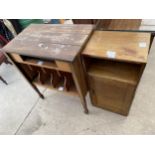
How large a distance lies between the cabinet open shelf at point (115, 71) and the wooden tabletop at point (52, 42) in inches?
9.9

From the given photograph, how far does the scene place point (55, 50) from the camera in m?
0.96

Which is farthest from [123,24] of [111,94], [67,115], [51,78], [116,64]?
[67,115]

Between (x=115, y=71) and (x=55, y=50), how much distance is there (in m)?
0.50

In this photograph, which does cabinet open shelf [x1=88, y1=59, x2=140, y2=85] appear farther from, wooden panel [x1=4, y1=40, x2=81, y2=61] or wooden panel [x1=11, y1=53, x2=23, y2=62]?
wooden panel [x1=11, y1=53, x2=23, y2=62]

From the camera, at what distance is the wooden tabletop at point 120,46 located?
85 centimetres

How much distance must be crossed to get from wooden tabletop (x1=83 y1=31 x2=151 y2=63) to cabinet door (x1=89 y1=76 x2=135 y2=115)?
0.76 ft

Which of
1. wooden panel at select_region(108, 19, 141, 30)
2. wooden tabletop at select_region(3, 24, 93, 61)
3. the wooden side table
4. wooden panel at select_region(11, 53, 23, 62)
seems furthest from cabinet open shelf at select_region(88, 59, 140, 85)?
wooden panel at select_region(108, 19, 141, 30)

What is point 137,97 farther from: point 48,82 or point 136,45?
point 48,82

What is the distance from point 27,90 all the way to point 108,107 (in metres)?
1.16

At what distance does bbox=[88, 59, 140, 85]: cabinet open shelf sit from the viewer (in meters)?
0.98

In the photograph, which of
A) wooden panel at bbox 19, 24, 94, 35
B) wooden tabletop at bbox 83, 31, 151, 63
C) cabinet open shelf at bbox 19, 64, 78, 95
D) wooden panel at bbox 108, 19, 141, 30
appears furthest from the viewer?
wooden panel at bbox 108, 19, 141, 30

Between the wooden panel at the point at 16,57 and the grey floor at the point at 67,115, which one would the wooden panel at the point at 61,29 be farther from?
the grey floor at the point at 67,115

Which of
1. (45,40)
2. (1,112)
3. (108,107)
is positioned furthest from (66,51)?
(1,112)

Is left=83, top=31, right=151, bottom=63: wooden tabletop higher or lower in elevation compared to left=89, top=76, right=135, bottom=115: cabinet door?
higher
